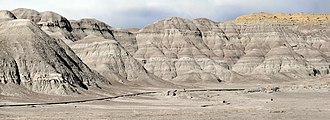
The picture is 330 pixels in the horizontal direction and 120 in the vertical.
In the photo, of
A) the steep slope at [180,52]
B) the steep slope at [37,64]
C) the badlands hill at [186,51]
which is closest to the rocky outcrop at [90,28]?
the badlands hill at [186,51]

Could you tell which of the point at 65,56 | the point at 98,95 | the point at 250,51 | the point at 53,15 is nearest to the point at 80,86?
the point at 98,95

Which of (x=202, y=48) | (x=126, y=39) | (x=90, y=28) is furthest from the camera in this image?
(x=126, y=39)

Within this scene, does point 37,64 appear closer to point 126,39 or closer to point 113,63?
point 113,63

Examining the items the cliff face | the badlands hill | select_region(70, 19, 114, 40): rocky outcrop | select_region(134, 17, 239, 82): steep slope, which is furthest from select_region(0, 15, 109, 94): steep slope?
select_region(70, 19, 114, 40): rocky outcrop

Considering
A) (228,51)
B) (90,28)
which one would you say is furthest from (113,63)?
(228,51)

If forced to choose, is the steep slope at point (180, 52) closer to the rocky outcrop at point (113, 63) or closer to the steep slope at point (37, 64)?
the rocky outcrop at point (113, 63)

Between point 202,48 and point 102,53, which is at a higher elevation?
point 102,53

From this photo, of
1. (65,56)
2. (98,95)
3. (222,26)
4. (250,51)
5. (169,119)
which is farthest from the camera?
(222,26)

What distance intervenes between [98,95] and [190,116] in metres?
35.8

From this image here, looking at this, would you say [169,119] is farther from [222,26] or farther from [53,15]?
[222,26]

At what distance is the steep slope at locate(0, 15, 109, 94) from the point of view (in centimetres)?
7456

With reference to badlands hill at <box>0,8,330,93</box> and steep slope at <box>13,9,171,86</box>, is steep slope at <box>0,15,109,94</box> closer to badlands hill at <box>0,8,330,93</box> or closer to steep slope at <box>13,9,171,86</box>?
badlands hill at <box>0,8,330,93</box>

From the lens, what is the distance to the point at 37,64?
78.9 metres

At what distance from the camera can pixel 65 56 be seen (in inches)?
3674
